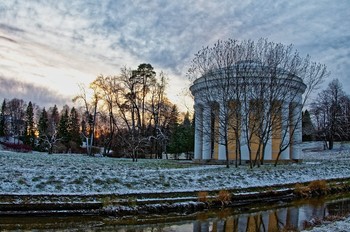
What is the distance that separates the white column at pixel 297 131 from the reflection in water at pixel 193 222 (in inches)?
761

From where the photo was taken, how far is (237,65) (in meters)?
27.7

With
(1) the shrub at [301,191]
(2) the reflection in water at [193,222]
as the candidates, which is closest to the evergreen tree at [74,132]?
(1) the shrub at [301,191]

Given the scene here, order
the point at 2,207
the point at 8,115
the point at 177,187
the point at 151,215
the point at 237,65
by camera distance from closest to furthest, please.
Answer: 1. the point at 2,207
2. the point at 151,215
3. the point at 177,187
4. the point at 237,65
5. the point at 8,115

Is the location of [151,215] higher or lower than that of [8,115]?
lower

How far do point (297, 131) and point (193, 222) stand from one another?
88.0ft

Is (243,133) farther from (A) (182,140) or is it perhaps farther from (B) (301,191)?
(A) (182,140)

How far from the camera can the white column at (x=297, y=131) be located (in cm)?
3400

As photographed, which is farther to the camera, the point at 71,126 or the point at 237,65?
the point at 71,126

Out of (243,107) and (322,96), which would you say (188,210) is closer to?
(243,107)

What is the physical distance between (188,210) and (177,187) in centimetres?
312

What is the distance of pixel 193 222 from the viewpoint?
1250 centimetres

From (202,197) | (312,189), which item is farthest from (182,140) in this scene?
(202,197)

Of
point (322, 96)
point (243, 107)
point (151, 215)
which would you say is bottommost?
→ point (151, 215)

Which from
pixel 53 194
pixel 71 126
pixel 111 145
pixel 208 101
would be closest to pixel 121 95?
pixel 111 145
